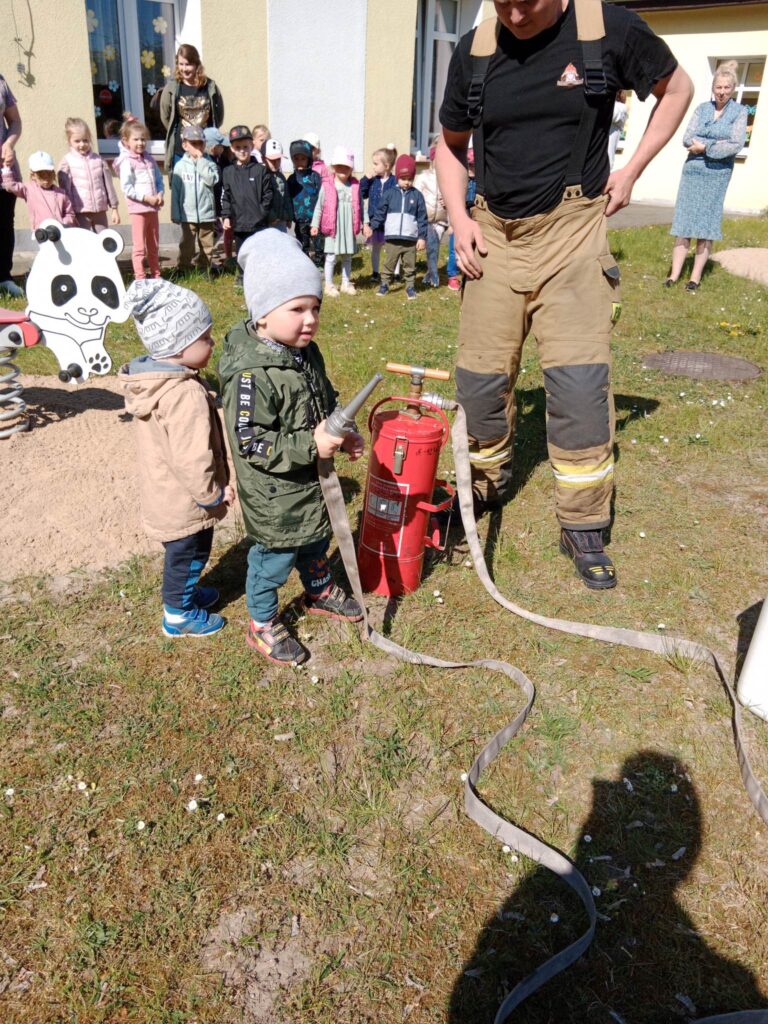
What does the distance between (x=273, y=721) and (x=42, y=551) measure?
170 centimetres

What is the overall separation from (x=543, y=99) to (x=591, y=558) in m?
1.99

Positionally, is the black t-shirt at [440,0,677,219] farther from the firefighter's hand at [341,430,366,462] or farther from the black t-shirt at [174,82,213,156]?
the black t-shirt at [174,82,213,156]

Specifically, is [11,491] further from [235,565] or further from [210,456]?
[210,456]

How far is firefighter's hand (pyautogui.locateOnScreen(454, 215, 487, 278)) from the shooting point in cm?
371

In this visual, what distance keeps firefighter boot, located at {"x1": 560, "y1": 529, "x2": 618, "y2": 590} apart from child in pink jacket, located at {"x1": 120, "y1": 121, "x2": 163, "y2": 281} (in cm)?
638

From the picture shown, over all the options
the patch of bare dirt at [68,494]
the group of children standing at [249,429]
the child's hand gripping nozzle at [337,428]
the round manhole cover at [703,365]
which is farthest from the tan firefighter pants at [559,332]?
the round manhole cover at [703,365]

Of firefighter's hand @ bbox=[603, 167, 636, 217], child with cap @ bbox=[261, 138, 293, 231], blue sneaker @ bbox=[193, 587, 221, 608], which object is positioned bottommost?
blue sneaker @ bbox=[193, 587, 221, 608]

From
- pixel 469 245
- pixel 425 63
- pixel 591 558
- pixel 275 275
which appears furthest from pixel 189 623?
pixel 425 63

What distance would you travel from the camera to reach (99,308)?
508 cm

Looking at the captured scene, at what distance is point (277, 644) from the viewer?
128 inches

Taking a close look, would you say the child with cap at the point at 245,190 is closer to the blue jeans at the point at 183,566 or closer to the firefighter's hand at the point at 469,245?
the firefighter's hand at the point at 469,245

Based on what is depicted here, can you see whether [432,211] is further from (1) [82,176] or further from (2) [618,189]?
(2) [618,189]

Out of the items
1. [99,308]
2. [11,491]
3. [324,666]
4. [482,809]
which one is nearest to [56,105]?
[99,308]

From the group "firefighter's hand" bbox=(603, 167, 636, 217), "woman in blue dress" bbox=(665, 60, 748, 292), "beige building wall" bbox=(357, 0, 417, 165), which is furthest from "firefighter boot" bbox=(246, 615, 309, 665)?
"beige building wall" bbox=(357, 0, 417, 165)
